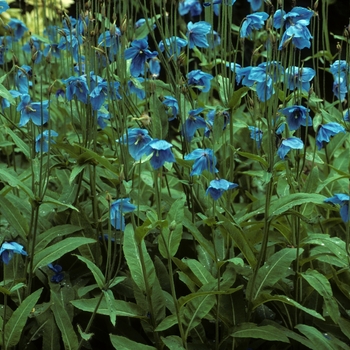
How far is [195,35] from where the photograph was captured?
9.12 feet

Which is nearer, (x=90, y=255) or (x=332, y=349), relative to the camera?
(x=332, y=349)

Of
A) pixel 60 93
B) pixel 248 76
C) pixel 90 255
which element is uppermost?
pixel 248 76

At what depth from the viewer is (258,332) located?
2375mm

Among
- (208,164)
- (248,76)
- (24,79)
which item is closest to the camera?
(208,164)

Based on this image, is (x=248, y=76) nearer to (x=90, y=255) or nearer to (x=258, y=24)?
(x=258, y=24)

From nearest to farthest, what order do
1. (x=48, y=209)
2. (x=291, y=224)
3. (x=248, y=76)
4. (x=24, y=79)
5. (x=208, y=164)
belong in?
(x=208, y=164) → (x=248, y=76) → (x=291, y=224) → (x=48, y=209) → (x=24, y=79)

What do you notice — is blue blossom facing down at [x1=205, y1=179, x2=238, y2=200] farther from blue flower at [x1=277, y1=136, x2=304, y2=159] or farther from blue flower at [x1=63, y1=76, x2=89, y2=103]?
blue flower at [x1=63, y1=76, x2=89, y2=103]

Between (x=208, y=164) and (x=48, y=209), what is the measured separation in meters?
1.02

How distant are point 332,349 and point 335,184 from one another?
99 centimetres

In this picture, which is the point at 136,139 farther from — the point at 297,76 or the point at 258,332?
the point at 258,332

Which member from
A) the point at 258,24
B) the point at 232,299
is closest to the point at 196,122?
the point at 258,24

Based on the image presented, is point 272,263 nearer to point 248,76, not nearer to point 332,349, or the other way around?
point 332,349

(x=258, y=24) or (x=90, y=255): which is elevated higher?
(x=258, y=24)

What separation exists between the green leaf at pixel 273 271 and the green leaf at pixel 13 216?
964 millimetres
